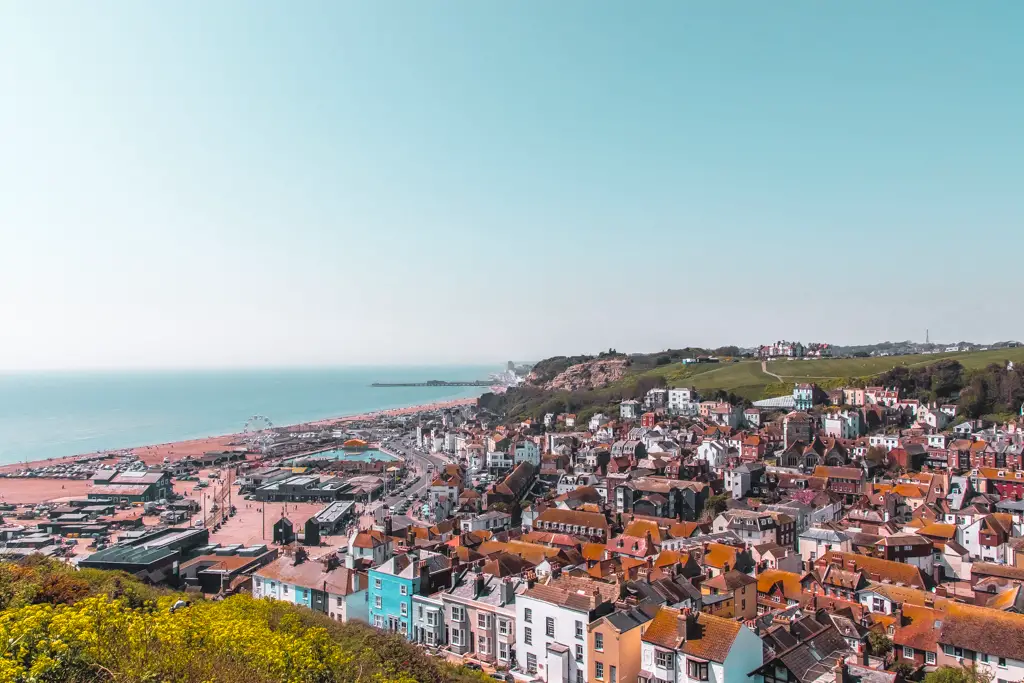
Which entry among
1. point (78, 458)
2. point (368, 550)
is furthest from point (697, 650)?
point (78, 458)

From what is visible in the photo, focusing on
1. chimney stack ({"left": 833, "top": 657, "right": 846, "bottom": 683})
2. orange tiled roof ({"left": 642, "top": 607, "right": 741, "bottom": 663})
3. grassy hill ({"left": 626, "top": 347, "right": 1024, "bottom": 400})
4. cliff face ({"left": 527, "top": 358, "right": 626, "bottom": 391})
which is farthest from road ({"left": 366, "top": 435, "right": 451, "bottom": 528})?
cliff face ({"left": 527, "top": 358, "right": 626, "bottom": 391})

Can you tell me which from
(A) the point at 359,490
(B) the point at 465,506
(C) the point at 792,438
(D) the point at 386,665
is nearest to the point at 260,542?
(B) the point at 465,506

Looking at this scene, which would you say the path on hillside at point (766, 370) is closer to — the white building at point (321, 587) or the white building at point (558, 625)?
the white building at point (321, 587)

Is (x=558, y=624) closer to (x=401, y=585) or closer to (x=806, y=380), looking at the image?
(x=401, y=585)

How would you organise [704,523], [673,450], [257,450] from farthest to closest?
[257,450] < [673,450] < [704,523]

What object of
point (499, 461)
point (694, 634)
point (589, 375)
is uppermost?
point (589, 375)

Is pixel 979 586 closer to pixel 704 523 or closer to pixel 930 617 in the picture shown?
pixel 930 617
